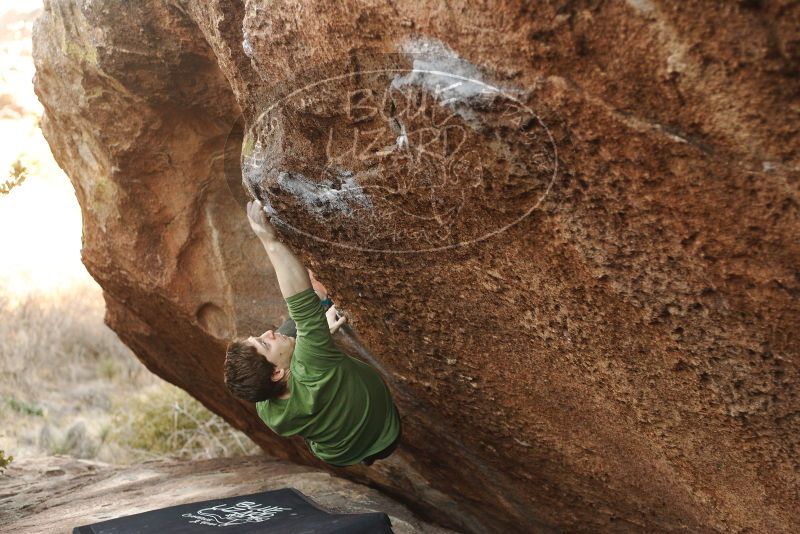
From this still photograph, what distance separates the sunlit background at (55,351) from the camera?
7160 millimetres

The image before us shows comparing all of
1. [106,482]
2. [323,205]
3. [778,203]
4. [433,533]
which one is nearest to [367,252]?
[323,205]

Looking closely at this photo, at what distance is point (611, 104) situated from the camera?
2020 millimetres

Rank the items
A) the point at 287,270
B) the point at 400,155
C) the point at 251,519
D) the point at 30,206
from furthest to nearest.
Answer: the point at 30,206 → the point at 251,519 → the point at 287,270 → the point at 400,155

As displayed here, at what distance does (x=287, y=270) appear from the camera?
307cm

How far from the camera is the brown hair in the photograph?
309cm

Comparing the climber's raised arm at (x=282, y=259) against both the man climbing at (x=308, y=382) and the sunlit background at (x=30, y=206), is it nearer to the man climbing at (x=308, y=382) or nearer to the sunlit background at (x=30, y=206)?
the man climbing at (x=308, y=382)

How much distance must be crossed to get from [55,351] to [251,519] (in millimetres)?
7047

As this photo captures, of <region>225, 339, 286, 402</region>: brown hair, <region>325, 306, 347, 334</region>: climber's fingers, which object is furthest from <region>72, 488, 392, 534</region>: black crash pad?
<region>325, 306, 347, 334</region>: climber's fingers

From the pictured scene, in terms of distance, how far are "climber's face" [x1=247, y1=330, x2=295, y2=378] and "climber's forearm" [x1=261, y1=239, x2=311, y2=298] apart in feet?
0.78

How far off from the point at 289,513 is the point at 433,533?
82cm

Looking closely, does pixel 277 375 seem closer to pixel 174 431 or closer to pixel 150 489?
pixel 150 489

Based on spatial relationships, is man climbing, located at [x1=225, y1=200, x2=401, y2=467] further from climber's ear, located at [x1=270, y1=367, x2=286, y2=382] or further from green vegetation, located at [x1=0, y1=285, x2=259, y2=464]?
green vegetation, located at [x1=0, y1=285, x2=259, y2=464]

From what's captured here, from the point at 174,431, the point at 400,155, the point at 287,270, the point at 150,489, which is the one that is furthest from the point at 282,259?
the point at 174,431

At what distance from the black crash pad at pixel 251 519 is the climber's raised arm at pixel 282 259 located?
81 centimetres
